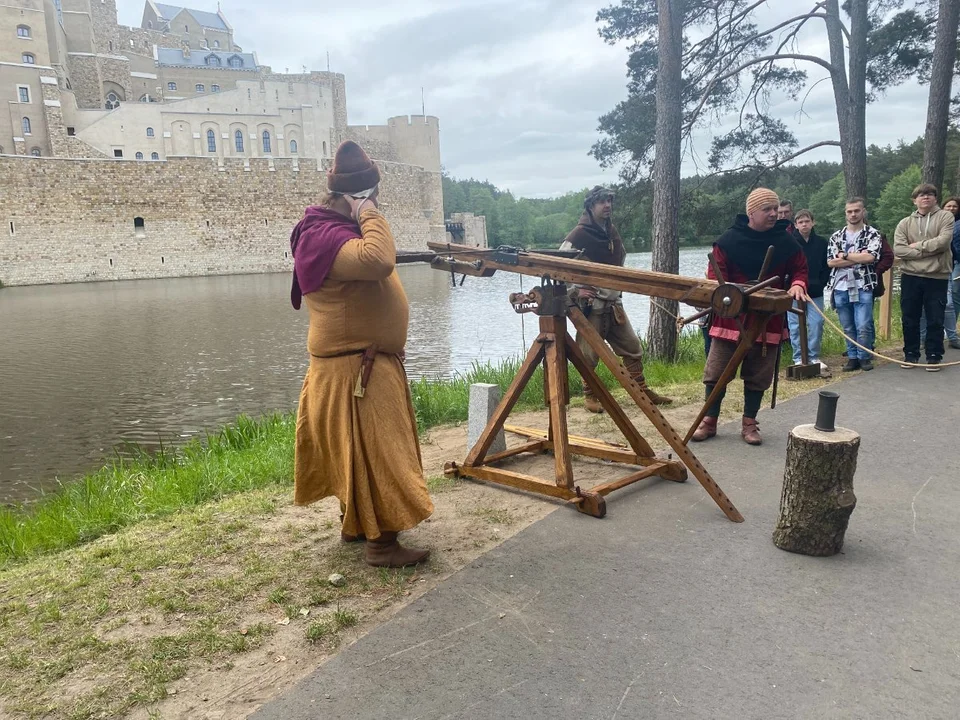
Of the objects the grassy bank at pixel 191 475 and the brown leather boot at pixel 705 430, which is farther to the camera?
the brown leather boot at pixel 705 430

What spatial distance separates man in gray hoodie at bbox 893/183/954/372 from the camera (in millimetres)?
7625

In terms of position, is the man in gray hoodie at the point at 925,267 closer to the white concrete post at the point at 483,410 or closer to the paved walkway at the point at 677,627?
the paved walkway at the point at 677,627

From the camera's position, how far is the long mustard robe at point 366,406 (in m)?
3.29

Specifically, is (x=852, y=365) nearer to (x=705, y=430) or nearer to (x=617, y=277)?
(x=705, y=430)

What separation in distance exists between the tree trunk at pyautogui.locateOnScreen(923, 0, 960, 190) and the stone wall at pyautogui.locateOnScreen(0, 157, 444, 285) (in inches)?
1453

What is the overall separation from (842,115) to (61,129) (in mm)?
54531

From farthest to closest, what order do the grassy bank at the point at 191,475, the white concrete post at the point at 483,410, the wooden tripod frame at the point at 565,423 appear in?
the white concrete post at the point at 483,410, the grassy bank at the point at 191,475, the wooden tripod frame at the point at 565,423

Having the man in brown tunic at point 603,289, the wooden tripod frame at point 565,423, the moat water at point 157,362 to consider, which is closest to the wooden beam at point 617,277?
the wooden tripod frame at point 565,423

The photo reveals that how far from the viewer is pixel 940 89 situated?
36.0 feet

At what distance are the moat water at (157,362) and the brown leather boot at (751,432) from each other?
1.84 meters

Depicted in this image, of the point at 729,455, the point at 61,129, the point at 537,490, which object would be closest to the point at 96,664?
the point at 537,490

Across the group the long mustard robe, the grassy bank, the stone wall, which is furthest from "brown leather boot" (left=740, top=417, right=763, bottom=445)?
the stone wall

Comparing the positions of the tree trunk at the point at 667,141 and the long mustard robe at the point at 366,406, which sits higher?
the tree trunk at the point at 667,141

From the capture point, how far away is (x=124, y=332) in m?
17.6
